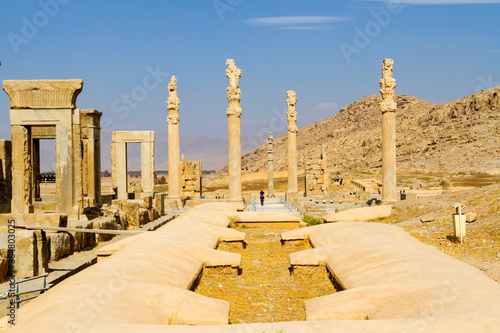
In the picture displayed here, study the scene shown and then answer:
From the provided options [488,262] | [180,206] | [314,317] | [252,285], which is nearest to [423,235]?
[488,262]

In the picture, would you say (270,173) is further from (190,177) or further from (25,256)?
(25,256)

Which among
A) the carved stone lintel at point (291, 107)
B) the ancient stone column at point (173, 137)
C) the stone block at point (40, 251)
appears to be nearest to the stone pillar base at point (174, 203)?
the ancient stone column at point (173, 137)

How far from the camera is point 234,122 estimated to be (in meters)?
21.3

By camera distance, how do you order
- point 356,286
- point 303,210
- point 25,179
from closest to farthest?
point 356,286 → point 25,179 → point 303,210

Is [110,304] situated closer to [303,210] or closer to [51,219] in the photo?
[51,219]

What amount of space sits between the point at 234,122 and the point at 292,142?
24.4 feet

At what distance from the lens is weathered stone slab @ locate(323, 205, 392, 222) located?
1572cm

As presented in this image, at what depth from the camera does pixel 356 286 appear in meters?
7.10

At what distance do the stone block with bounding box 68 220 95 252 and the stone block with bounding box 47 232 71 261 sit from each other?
0.28 metres

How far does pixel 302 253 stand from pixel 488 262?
3.30 meters

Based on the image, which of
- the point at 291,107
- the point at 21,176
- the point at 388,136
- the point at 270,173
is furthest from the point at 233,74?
the point at 270,173

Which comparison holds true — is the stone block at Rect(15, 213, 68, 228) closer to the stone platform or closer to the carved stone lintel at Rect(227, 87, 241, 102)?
the stone platform

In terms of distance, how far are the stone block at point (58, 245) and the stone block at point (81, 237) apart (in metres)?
0.28

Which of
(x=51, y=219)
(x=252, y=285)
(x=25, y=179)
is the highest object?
(x=25, y=179)
